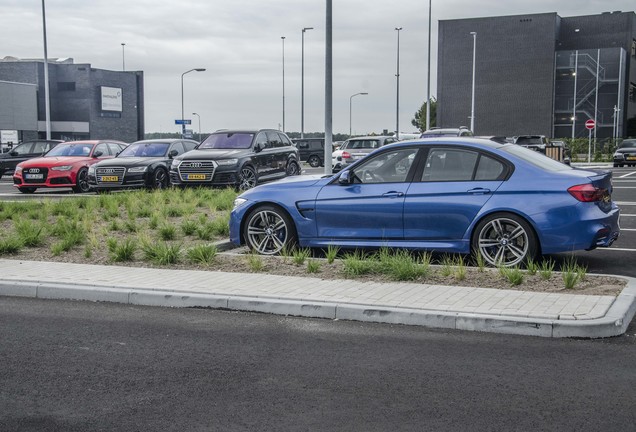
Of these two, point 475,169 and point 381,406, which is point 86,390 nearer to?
point 381,406

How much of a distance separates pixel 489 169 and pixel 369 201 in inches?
57.9

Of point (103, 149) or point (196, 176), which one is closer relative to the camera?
point (196, 176)

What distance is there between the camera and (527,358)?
5.71m

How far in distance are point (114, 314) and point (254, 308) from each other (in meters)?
1.30

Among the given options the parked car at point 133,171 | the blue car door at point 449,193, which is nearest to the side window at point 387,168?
the blue car door at point 449,193

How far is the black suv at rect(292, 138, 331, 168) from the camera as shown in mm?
47062

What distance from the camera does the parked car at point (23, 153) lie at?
3108 centimetres

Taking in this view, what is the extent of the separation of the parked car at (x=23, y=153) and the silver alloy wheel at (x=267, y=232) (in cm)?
2297

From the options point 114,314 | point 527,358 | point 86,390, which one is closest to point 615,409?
point 527,358

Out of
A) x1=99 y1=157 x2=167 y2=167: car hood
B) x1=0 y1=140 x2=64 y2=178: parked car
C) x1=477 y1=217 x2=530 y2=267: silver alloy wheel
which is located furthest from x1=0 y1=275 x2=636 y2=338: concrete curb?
x1=0 y1=140 x2=64 y2=178: parked car

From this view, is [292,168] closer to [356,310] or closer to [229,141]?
[229,141]

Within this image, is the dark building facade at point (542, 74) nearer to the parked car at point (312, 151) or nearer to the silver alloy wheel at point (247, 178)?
the parked car at point (312, 151)

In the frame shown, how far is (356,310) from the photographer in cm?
695

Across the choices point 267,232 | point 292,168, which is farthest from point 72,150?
point 267,232
